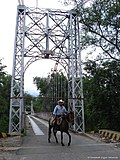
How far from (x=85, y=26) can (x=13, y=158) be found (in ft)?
48.3

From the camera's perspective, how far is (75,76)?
21.5m

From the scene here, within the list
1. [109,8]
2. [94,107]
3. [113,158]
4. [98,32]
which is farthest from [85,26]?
[113,158]

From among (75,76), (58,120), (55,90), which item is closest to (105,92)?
(75,76)

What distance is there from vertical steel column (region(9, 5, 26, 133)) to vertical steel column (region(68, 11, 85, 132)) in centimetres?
365

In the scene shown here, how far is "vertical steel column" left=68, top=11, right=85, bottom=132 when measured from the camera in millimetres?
21017

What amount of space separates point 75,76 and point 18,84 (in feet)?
14.1

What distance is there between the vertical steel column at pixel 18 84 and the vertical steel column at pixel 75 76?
3.65 metres

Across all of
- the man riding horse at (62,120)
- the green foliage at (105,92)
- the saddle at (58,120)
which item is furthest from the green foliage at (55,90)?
the saddle at (58,120)

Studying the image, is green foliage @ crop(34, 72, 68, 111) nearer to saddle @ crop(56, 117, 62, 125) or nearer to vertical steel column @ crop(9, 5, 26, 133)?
vertical steel column @ crop(9, 5, 26, 133)

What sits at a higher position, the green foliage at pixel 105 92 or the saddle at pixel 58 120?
the green foliage at pixel 105 92

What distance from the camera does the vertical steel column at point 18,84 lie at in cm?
1964

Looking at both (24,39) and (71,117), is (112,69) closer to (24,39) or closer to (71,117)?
(24,39)

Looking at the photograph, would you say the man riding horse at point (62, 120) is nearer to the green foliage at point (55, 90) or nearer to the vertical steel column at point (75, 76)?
the vertical steel column at point (75, 76)

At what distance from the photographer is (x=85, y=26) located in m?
21.3
